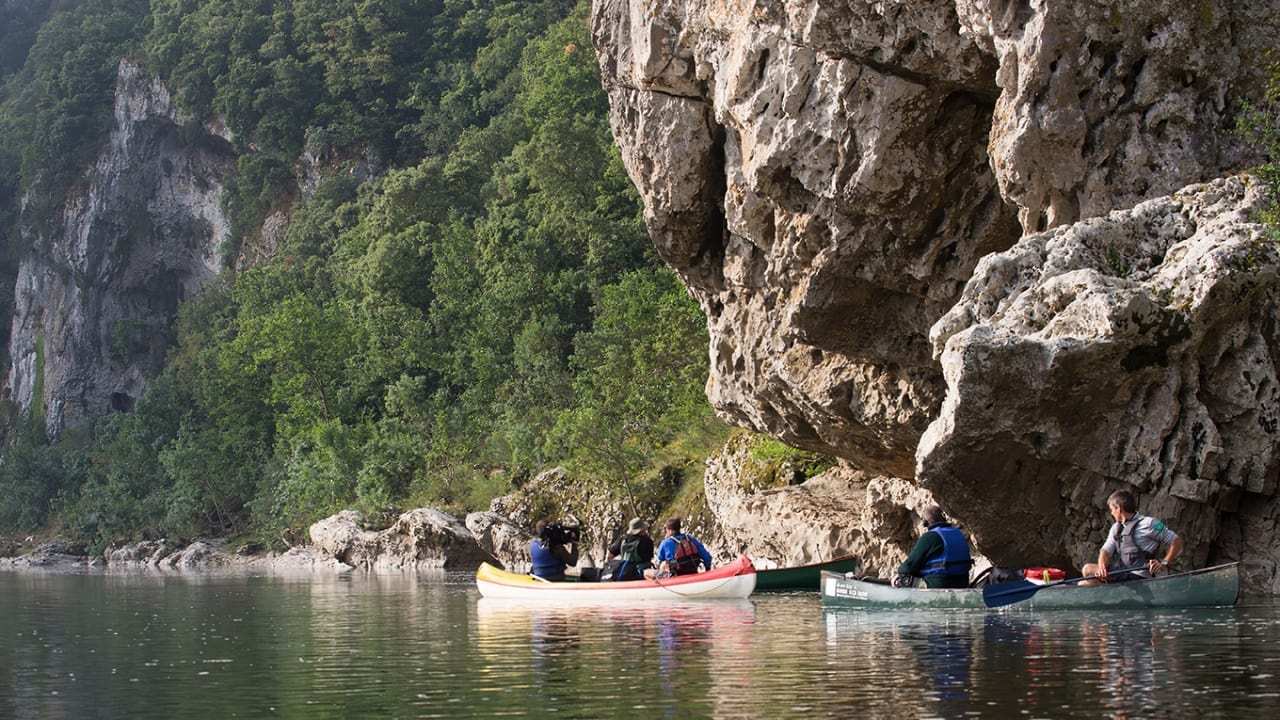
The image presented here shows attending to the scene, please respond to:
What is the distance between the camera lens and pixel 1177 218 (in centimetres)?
2255

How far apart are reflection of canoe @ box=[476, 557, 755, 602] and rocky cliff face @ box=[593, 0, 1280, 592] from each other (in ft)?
13.5

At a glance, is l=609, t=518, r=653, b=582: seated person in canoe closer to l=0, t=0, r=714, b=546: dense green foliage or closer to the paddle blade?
the paddle blade

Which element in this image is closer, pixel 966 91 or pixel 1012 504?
pixel 1012 504

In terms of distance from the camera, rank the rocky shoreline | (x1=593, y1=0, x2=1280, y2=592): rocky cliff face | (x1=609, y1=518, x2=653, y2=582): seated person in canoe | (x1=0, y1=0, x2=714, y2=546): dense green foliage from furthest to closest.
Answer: (x1=0, y1=0, x2=714, y2=546): dense green foliage → the rocky shoreline → (x1=609, y1=518, x2=653, y2=582): seated person in canoe → (x1=593, y1=0, x2=1280, y2=592): rocky cliff face

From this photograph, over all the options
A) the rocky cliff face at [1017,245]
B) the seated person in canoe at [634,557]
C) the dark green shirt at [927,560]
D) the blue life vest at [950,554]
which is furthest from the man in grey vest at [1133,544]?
the seated person in canoe at [634,557]

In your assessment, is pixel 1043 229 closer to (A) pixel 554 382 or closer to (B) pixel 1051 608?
(B) pixel 1051 608

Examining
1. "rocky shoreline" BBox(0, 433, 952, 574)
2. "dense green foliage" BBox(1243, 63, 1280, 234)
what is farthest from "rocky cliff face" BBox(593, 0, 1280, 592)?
"rocky shoreline" BBox(0, 433, 952, 574)

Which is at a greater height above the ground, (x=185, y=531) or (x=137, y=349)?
(x=137, y=349)

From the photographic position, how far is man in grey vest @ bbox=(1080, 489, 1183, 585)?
20672 millimetres

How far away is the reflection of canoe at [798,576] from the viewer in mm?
29375

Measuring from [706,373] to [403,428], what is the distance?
68.3 feet

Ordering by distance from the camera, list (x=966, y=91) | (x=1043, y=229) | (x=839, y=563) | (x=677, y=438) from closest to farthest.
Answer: (x=1043, y=229), (x=966, y=91), (x=839, y=563), (x=677, y=438)

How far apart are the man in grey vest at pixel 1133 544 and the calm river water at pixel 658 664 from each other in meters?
0.58

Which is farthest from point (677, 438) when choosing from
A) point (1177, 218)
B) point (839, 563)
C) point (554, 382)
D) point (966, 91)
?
point (1177, 218)
